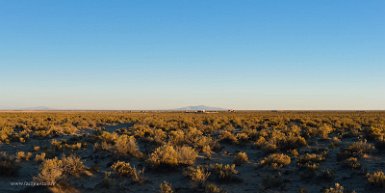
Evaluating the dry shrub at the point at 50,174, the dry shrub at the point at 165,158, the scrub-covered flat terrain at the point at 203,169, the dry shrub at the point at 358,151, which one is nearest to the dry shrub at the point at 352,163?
the scrub-covered flat terrain at the point at 203,169

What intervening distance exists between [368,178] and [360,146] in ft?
15.9

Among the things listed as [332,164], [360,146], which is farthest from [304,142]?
[332,164]

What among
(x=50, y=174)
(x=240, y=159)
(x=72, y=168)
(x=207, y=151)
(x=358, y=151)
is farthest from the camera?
(x=207, y=151)

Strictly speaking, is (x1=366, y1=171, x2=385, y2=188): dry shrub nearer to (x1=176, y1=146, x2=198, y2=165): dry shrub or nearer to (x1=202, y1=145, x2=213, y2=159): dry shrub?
(x1=176, y1=146, x2=198, y2=165): dry shrub

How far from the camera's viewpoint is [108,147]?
1816cm

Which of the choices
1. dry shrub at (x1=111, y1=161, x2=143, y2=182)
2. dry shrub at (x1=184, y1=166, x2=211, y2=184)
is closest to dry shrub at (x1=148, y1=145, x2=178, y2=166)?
dry shrub at (x1=111, y1=161, x2=143, y2=182)

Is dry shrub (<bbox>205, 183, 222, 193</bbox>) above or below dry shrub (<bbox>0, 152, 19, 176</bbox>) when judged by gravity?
below

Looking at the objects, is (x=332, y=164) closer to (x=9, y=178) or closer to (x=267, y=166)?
(x=267, y=166)

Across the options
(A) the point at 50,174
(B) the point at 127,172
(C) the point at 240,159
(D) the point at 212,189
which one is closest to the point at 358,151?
(C) the point at 240,159

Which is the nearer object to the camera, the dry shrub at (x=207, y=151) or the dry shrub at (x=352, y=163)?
the dry shrub at (x=352, y=163)

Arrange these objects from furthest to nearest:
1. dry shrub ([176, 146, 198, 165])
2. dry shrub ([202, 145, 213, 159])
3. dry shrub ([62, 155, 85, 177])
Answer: dry shrub ([202, 145, 213, 159]) → dry shrub ([176, 146, 198, 165]) → dry shrub ([62, 155, 85, 177])

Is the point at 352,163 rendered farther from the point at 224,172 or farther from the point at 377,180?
the point at 224,172

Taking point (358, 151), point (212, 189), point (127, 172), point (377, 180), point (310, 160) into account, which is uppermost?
point (358, 151)

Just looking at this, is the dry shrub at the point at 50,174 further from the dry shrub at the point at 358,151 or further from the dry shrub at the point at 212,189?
the dry shrub at the point at 358,151
